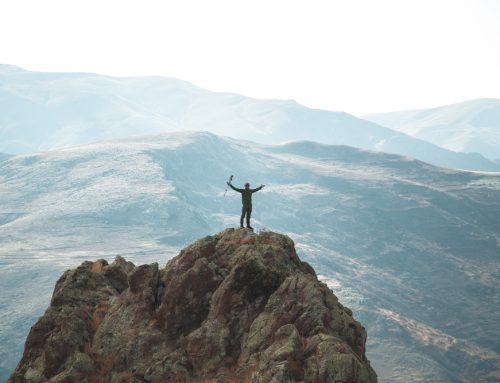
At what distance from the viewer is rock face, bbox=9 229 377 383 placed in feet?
74.3

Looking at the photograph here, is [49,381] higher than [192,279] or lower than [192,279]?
Answer: lower

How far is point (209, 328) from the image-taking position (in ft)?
85.0

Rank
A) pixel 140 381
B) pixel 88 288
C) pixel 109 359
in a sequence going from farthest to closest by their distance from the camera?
pixel 88 288 < pixel 109 359 < pixel 140 381

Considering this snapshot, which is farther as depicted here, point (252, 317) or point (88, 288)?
point (88, 288)

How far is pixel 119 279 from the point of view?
3559cm

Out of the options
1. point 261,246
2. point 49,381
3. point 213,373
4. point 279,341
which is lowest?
point 49,381

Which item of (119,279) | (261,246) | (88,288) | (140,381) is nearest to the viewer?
(140,381)

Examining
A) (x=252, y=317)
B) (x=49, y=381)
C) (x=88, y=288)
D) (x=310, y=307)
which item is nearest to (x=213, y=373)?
(x=252, y=317)

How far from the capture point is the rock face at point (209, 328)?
22.6 m

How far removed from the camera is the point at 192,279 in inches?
1104

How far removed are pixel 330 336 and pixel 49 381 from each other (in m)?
12.0

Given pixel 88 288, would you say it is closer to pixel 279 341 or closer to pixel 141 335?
pixel 141 335

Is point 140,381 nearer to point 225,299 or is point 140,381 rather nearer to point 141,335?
point 141,335

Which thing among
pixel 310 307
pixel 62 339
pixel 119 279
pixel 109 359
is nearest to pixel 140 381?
pixel 109 359
